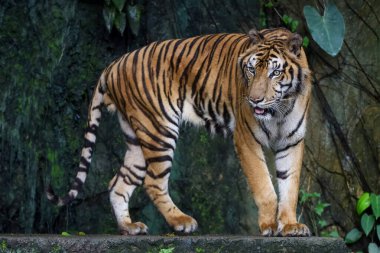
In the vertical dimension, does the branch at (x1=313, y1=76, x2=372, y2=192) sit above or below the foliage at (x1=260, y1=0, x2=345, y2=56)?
below

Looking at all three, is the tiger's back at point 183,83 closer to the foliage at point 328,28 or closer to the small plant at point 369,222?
the foliage at point 328,28

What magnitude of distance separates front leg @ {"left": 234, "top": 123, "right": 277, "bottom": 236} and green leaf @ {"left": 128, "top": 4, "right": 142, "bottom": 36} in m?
2.30

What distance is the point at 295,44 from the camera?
584 centimetres

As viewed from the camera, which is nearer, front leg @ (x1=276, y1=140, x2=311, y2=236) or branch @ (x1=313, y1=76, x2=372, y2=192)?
front leg @ (x1=276, y1=140, x2=311, y2=236)

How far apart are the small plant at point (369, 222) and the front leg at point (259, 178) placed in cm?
231

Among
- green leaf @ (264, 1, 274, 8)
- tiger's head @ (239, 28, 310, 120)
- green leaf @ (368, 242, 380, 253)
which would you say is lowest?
green leaf @ (368, 242, 380, 253)

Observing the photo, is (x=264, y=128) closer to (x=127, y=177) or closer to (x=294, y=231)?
(x=294, y=231)

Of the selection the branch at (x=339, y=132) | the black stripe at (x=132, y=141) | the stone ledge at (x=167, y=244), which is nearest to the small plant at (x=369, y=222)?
the branch at (x=339, y=132)

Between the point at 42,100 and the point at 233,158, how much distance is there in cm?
197

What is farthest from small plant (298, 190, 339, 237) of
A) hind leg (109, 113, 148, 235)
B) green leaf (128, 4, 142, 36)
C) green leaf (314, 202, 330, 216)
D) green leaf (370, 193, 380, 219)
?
green leaf (128, 4, 142, 36)

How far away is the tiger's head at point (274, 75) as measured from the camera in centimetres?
570

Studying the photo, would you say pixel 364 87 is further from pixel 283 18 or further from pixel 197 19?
pixel 197 19

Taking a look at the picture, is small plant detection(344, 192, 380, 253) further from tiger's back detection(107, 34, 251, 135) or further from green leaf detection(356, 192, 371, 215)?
tiger's back detection(107, 34, 251, 135)

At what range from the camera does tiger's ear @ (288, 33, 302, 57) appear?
19.0 ft
